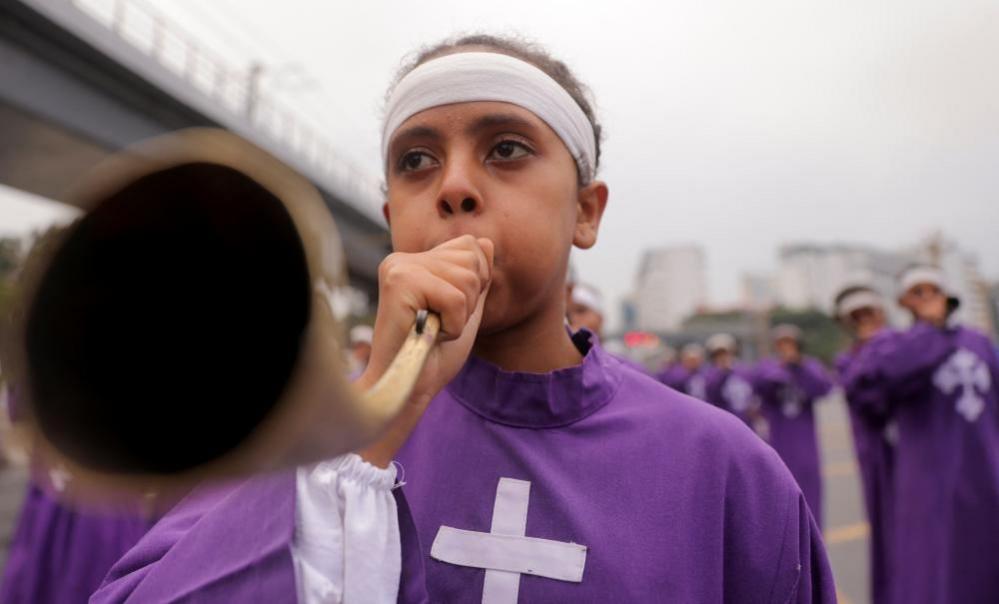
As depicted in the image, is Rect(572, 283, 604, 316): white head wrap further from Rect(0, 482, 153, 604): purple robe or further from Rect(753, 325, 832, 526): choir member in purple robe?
Rect(0, 482, 153, 604): purple robe

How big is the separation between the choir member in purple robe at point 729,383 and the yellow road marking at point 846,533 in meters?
1.62

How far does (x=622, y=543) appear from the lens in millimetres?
1074

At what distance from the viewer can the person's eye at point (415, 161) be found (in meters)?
1.26

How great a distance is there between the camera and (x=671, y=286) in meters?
86.4

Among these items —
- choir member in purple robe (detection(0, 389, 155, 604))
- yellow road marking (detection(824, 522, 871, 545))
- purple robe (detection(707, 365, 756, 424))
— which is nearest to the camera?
choir member in purple robe (detection(0, 389, 155, 604))

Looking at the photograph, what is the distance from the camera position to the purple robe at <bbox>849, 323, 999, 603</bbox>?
13.0 feet

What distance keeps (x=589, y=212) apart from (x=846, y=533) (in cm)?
769

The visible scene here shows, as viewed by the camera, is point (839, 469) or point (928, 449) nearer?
point (928, 449)

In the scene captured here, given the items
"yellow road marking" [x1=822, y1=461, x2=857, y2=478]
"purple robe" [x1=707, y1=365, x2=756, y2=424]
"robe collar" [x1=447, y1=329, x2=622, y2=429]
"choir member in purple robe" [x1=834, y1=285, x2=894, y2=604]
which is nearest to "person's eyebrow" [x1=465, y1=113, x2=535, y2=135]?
"robe collar" [x1=447, y1=329, x2=622, y2=429]

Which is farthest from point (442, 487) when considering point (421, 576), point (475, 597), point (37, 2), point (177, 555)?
point (37, 2)

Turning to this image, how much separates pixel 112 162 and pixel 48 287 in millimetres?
131

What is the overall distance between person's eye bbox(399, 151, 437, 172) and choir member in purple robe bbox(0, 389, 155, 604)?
356 cm

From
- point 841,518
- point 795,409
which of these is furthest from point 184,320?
point 841,518

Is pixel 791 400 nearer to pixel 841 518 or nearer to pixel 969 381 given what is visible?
pixel 841 518
